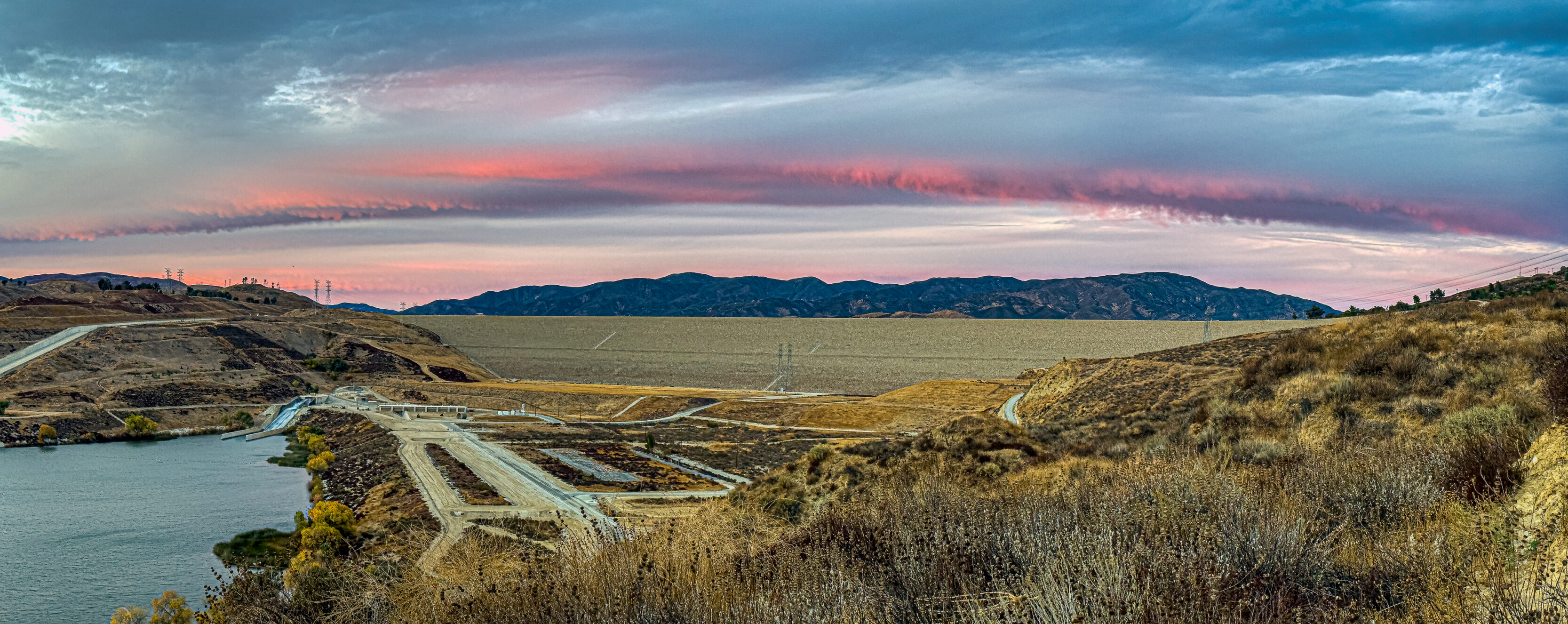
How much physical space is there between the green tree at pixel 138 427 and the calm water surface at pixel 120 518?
2.73 metres

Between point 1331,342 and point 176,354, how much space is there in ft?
297

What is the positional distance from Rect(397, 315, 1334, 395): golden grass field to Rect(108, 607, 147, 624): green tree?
199 ft

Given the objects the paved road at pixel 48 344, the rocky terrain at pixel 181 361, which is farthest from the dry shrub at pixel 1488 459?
the paved road at pixel 48 344

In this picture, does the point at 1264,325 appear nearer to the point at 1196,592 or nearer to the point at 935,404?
the point at 935,404

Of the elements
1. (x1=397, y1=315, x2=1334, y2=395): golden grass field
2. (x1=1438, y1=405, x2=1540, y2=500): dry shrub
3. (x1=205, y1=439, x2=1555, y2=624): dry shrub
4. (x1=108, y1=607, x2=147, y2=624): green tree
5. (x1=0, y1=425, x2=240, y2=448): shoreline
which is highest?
(x1=1438, y1=405, x2=1540, y2=500): dry shrub

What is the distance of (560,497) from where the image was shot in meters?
30.8

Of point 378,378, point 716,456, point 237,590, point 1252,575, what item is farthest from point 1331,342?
point 378,378

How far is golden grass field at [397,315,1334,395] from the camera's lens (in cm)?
8194

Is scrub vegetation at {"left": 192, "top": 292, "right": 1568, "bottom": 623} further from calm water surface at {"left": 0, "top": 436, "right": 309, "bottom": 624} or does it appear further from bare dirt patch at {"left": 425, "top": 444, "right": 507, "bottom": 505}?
bare dirt patch at {"left": 425, "top": 444, "right": 507, "bottom": 505}

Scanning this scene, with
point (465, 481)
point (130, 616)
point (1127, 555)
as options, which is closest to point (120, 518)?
point (465, 481)

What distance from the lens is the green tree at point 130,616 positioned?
63.6 feet

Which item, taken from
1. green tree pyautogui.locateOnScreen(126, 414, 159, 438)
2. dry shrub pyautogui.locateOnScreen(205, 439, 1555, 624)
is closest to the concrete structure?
green tree pyautogui.locateOnScreen(126, 414, 159, 438)

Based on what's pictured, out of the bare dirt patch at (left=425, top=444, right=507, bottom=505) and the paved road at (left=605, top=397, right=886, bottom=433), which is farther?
the paved road at (left=605, top=397, right=886, bottom=433)

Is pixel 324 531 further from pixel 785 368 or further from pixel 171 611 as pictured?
pixel 785 368
